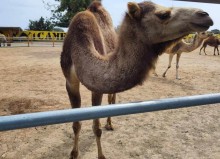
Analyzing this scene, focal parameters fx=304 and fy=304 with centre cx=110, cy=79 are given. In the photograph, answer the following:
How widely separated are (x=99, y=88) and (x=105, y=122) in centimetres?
266

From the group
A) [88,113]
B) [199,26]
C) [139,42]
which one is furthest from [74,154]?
[88,113]

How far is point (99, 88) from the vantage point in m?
2.53

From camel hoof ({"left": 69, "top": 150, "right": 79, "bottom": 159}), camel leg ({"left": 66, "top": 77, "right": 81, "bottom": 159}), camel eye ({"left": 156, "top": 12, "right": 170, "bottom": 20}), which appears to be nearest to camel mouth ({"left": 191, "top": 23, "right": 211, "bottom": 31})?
camel eye ({"left": 156, "top": 12, "right": 170, "bottom": 20})

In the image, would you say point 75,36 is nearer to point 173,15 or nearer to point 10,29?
point 173,15

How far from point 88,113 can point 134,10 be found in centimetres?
153

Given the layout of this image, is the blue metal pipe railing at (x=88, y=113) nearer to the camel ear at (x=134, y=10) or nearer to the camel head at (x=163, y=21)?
the camel head at (x=163, y=21)

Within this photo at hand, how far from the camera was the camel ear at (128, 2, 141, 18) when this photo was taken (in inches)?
95.0

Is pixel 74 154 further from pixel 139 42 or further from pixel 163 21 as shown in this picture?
pixel 163 21

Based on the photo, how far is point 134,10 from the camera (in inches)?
96.2

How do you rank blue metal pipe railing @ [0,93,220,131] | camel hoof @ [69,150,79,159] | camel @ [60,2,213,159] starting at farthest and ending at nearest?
camel hoof @ [69,150,79,159] → camel @ [60,2,213,159] → blue metal pipe railing @ [0,93,220,131]

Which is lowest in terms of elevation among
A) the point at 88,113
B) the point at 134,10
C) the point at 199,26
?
the point at 88,113

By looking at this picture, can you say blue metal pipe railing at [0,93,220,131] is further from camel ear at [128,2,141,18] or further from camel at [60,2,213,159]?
camel ear at [128,2,141,18]

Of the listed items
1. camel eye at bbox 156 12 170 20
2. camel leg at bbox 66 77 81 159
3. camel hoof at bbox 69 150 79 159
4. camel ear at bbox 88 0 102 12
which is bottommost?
A: camel hoof at bbox 69 150 79 159

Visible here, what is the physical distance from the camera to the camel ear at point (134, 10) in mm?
2412
